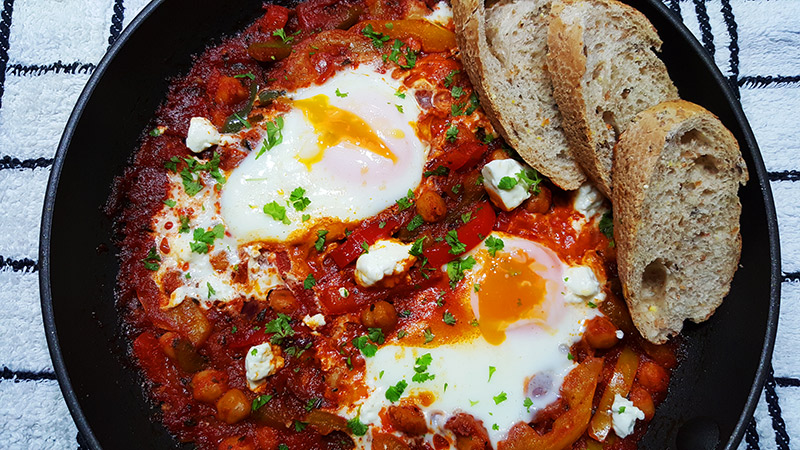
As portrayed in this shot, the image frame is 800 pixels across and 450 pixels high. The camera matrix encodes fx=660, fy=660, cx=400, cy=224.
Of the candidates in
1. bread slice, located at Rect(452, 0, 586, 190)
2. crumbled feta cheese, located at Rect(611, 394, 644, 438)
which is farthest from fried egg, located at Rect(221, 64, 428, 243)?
crumbled feta cheese, located at Rect(611, 394, 644, 438)

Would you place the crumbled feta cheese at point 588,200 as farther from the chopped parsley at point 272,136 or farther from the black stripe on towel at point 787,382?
the chopped parsley at point 272,136

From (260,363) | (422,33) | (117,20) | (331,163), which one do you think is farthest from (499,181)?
(117,20)

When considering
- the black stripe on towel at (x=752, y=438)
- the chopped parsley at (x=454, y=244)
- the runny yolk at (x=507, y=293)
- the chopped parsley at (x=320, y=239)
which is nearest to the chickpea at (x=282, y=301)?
the chopped parsley at (x=320, y=239)

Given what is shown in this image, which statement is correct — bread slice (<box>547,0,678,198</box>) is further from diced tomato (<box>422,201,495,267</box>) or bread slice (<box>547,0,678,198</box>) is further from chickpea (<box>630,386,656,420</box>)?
chickpea (<box>630,386,656,420</box>)

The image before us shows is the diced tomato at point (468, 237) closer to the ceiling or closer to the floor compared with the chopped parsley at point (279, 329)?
closer to the ceiling

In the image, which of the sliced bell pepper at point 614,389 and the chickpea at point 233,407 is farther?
the sliced bell pepper at point 614,389

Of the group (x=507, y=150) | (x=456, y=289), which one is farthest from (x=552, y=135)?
(x=456, y=289)
